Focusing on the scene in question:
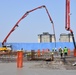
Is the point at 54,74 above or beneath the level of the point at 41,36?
beneath

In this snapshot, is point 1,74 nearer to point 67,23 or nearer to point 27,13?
point 67,23

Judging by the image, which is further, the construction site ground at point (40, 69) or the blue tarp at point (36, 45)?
the blue tarp at point (36, 45)

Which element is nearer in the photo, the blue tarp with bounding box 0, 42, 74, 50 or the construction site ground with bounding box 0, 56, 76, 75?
the construction site ground with bounding box 0, 56, 76, 75

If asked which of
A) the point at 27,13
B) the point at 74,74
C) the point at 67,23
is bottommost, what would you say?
Result: the point at 74,74

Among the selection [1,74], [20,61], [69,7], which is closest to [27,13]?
[69,7]

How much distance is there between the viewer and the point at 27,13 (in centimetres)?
6844

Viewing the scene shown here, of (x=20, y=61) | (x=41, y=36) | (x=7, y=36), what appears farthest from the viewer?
(x=41, y=36)

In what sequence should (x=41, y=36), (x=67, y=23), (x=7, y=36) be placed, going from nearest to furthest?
1. (x=67, y=23)
2. (x=7, y=36)
3. (x=41, y=36)

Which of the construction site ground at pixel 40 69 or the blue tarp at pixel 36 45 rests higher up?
the blue tarp at pixel 36 45

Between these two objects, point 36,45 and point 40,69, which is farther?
point 36,45

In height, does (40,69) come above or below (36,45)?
below

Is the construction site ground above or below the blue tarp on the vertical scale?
below

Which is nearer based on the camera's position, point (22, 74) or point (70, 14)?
point (22, 74)

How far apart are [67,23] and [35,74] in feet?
87.6
